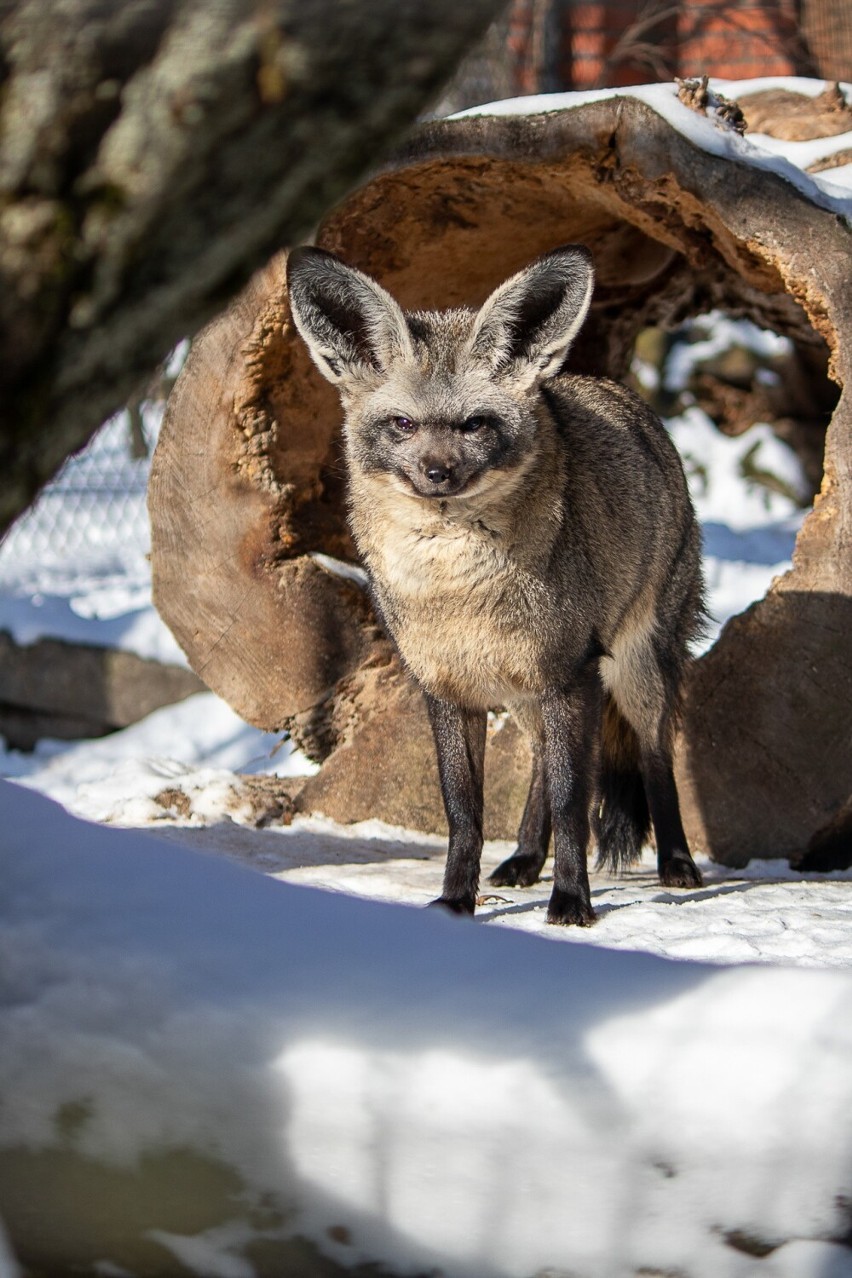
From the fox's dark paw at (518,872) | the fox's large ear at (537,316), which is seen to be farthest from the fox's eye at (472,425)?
the fox's dark paw at (518,872)

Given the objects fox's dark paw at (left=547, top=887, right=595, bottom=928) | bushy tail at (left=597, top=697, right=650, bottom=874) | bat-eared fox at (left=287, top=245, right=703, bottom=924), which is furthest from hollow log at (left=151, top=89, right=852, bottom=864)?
fox's dark paw at (left=547, top=887, right=595, bottom=928)

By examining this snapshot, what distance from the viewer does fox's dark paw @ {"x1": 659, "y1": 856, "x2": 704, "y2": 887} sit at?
3.90 meters

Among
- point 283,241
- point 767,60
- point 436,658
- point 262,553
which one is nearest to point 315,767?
point 262,553

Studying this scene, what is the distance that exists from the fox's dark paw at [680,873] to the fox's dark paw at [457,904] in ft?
2.32

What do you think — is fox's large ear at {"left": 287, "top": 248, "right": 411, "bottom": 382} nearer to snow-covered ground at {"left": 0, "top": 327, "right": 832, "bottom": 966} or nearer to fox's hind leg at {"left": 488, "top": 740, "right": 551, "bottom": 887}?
fox's hind leg at {"left": 488, "top": 740, "right": 551, "bottom": 887}

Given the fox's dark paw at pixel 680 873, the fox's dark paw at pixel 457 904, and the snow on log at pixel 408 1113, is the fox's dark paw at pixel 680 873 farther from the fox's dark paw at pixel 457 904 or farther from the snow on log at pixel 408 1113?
the snow on log at pixel 408 1113

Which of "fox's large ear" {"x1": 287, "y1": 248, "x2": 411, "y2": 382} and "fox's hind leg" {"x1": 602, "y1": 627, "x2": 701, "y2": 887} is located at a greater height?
"fox's large ear" {"x1": 287, "y1": 248, "x2": 411, "y2": 382}

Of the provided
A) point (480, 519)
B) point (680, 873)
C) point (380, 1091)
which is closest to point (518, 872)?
point (680, 873)

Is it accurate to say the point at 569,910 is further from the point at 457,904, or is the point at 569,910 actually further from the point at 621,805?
the point at 621,805

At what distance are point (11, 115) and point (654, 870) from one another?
3.48m

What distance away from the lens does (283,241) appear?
154 centimetres

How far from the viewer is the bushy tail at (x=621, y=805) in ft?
14.2

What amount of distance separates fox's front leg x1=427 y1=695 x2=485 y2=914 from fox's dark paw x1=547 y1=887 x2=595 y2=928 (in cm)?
24

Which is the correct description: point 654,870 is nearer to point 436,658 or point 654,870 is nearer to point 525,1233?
point 436,658
